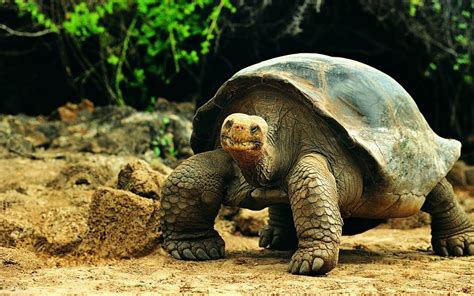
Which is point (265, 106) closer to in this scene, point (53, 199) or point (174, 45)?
point (53, 199)

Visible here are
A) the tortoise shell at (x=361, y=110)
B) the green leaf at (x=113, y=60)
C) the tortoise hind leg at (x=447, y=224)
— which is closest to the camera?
the tortoise shell at (x=361, y=110)

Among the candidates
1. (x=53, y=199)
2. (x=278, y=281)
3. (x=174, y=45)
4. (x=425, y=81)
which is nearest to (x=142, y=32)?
(x=174, y=45)

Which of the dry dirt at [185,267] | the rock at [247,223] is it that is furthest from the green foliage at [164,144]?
the rock at [247,223]

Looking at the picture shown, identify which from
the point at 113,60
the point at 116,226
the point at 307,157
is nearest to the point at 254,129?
the point at 307,157

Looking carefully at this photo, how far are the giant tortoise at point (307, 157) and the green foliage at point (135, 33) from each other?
2.72m

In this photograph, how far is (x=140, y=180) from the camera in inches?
179

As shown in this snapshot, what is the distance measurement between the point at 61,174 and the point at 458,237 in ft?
9.88

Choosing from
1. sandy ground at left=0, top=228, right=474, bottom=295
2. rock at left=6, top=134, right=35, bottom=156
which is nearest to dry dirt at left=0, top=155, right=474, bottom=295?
sandy ground at left=0, top=228, right=474, bottom=295

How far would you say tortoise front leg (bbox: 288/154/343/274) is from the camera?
3.52 meters

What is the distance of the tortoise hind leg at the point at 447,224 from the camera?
185 inches

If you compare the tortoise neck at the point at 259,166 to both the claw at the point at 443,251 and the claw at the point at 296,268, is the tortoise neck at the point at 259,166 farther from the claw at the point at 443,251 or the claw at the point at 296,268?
the claw at the point at 443,251

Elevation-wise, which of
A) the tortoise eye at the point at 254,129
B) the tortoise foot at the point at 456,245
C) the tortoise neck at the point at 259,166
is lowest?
the tortoise foot at the point at 456,245

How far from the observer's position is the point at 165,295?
2.83 meters

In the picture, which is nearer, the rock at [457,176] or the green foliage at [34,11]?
the green foliage at [34,11]
